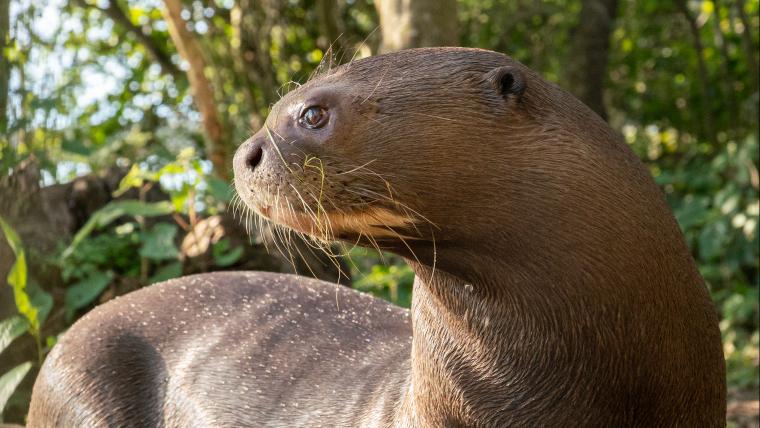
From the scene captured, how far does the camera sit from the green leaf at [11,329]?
11.1 feet

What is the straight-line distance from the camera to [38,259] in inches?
183

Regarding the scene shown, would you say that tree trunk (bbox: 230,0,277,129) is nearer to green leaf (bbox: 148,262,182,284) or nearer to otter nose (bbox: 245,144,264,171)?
green leaf (bbox: 148,262,182,284)

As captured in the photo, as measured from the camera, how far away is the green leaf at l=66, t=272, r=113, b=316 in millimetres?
4430

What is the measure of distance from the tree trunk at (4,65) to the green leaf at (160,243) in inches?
37.5

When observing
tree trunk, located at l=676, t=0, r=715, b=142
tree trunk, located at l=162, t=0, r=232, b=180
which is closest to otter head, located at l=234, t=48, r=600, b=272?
tree trunk, located at l=162, t=0, r=232, b=180

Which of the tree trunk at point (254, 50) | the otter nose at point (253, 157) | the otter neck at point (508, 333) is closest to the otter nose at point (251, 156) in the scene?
the otter nose at point (253, 157)

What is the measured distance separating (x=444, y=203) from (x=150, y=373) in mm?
1250

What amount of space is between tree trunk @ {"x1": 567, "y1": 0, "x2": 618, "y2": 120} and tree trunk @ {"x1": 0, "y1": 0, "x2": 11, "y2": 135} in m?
5.72

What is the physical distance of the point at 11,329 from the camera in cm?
345

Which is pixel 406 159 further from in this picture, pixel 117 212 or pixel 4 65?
pixel 117 212

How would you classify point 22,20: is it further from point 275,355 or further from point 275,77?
point 275,77

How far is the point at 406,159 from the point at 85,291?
9.93 ft

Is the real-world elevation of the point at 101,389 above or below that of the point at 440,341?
below

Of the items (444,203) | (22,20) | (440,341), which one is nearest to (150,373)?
(440,341)
